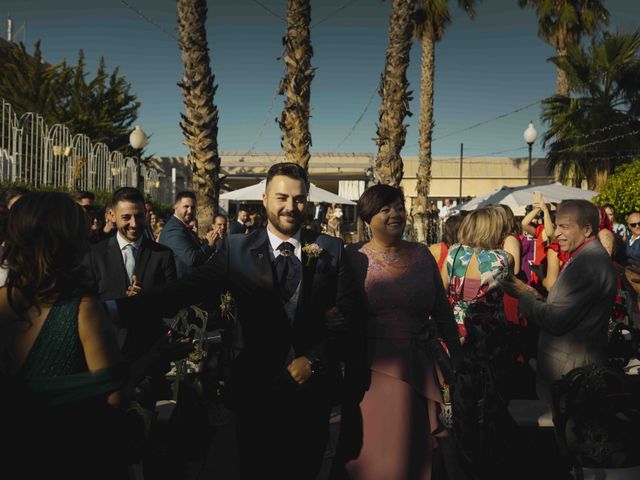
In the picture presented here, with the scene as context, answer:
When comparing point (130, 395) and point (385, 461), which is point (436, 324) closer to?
point (385, 461)

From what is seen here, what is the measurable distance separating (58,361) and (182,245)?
4379 millimetres

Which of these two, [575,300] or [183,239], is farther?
[183,239]

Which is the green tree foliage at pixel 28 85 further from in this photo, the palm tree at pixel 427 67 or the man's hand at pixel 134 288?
the man's hand at pixel 134 288

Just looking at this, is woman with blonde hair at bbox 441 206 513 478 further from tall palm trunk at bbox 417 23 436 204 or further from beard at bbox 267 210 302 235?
tall palm trunk at bbox 417 23 436 204

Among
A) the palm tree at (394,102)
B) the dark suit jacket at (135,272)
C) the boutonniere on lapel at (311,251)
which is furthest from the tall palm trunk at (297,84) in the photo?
the boutonniere on lapel at (311,251)

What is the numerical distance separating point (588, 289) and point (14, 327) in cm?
316

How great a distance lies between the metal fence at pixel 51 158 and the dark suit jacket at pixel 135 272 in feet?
22.0

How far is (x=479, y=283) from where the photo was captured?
5.02m

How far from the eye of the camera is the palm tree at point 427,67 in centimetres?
2488

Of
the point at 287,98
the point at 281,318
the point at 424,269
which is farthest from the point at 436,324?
the point at 287,98

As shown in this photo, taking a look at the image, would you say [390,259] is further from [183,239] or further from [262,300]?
[183,239]

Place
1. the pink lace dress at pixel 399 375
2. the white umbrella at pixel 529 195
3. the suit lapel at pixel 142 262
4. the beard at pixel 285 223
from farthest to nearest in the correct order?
the white umbrella at pixel 529 195, the suit lapel at pixel 142 262, the pink lace dress at pixel 399 375, the beard at pixel 285 223

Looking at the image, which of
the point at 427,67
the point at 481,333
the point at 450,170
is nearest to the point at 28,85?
the point at 427,67

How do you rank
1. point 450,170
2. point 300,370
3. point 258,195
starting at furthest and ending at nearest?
point 450,170
point 258,195
point 300,370
